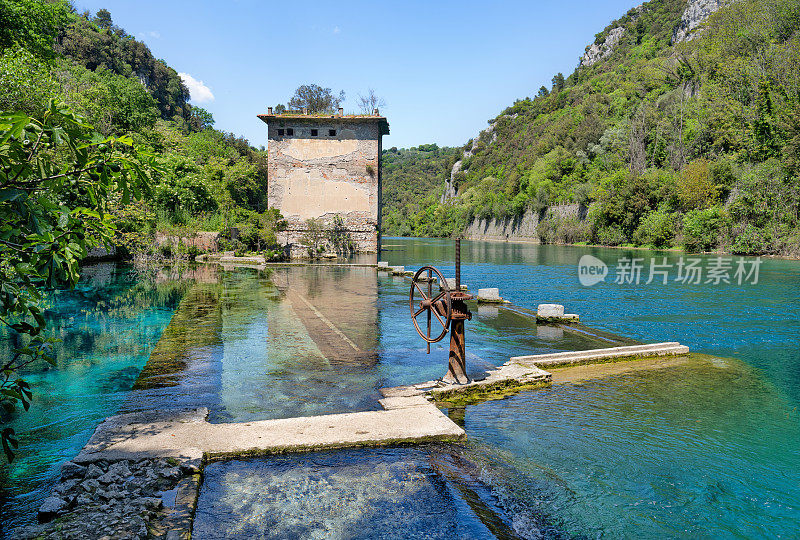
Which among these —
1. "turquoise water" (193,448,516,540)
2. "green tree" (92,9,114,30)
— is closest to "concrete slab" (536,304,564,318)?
"turquoise water" (193,448,516,540)

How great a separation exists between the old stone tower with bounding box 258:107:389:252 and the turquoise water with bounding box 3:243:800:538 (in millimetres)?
15682

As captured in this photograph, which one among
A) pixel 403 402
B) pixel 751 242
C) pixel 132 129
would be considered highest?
pixel 132 129

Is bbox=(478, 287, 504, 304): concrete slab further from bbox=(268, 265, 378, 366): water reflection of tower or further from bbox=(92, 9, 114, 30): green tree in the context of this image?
bbox=(92, 9, 114, 30): green tree

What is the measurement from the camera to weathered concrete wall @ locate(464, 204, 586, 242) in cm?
5766

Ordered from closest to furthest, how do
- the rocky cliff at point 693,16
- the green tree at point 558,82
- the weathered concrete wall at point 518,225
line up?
the weathered concrete wall at point 518,225 → the rocky cliff at point 693,16 → the green tree at point 558,82

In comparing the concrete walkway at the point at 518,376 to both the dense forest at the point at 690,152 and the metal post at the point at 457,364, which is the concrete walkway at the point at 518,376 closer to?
the metal post at the point at 457,364

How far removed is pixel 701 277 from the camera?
2120 cm

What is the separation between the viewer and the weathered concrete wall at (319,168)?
2755 cm

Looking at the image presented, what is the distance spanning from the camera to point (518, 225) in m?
70.9

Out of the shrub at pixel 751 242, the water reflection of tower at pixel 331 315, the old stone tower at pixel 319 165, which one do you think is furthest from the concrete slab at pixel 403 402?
the shrub at pixel 751 242

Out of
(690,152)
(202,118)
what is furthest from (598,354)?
(202,118)

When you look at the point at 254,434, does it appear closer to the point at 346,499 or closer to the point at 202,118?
the point at 346,499

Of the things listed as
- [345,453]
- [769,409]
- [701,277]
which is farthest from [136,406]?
[701,277]

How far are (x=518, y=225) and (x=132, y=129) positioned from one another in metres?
49.8
